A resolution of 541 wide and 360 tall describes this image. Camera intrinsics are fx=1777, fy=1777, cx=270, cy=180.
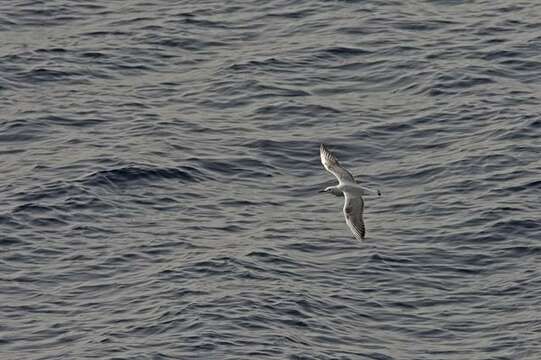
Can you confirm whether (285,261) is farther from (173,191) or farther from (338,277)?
(173,191)

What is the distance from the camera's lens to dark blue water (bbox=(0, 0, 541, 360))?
1545 inches

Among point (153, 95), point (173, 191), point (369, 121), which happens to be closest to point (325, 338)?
point (173, 191)

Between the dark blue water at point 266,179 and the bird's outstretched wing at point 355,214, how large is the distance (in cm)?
299

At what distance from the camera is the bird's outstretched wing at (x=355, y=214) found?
3619 cm

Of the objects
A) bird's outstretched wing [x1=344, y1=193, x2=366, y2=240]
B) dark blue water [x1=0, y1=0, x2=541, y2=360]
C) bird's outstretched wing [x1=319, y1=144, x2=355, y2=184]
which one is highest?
bird's outstretched wing [x1=319, y1=144, x2=355, y2=184]

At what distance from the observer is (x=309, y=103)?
50.2m

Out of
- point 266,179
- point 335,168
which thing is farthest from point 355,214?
point 266,179

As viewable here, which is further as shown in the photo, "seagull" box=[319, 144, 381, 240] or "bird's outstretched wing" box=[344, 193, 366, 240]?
"seagull" box=[319, 144, 381, 240]

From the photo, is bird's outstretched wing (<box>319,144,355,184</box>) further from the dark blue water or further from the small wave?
the small wave

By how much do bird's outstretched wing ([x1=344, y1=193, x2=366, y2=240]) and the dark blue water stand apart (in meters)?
2.99

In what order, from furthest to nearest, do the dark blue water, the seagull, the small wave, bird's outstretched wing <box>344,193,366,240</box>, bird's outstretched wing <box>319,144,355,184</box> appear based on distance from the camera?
the small wave
the dark blue water
bird's outstretched wing <box>319,144,355,184</box>
the seagull
bird's outstretched wing <box>344,193,366,240</box>

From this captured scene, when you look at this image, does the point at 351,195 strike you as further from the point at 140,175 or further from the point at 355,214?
the point at 140,175

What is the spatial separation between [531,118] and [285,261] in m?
10.1

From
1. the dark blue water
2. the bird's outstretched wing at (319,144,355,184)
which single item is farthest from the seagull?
the dark blue water
